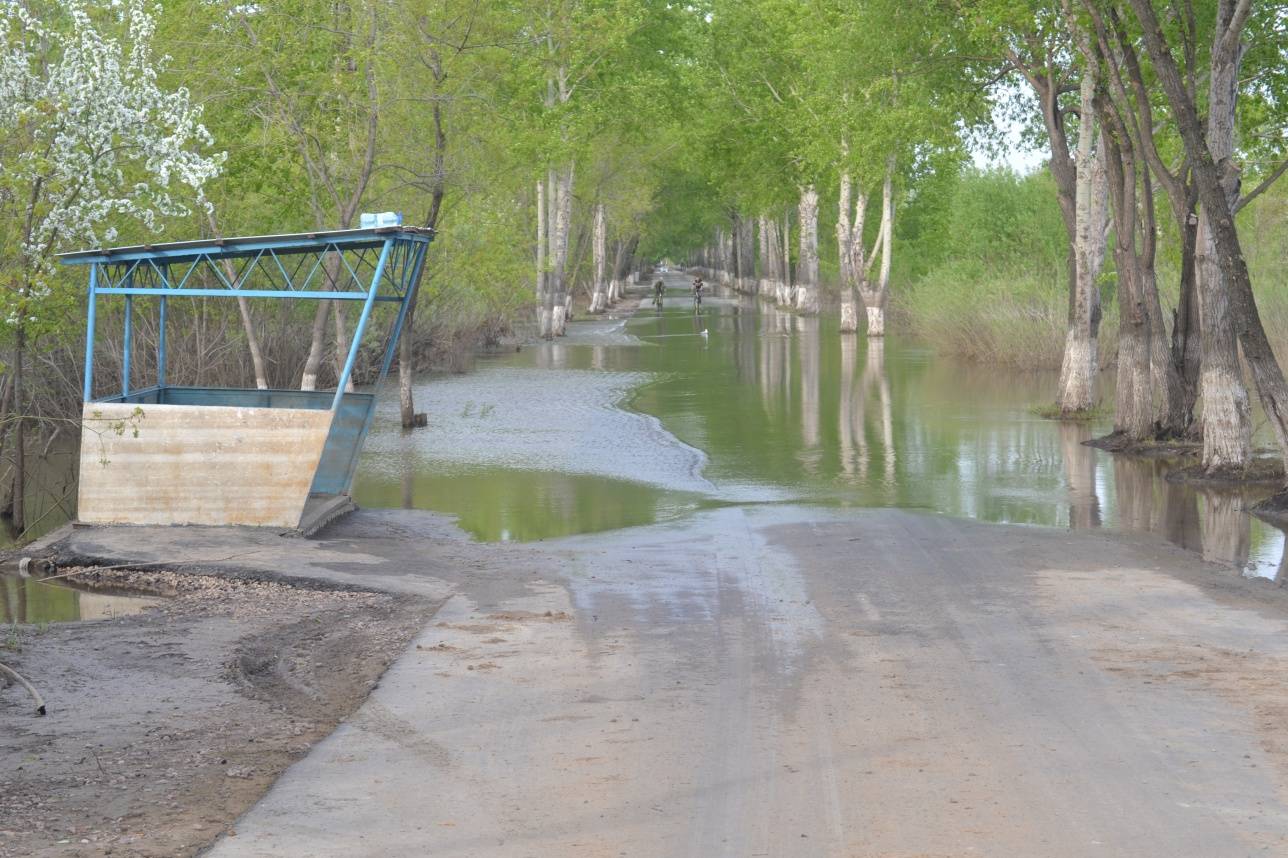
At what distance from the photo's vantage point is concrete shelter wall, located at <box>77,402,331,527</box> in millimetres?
14188

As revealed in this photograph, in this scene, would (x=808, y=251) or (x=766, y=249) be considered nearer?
(x=808, y=251)

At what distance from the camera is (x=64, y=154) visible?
49.2ft

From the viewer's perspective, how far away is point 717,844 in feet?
19.6

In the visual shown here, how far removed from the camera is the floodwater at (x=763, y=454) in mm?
16031

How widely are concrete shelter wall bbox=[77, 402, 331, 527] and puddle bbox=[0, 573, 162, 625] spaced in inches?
57.0

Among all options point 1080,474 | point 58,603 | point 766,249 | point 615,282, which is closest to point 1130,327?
point 1080,474

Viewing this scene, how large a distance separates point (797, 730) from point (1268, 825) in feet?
7.37

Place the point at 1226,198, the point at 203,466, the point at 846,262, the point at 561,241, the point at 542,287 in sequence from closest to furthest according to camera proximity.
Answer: the point at 203,466 < the point at 1226,198 < the point at 561,241 < the point at 542,287 < the point at 846,262

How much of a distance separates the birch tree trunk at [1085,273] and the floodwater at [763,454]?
0.93 metres

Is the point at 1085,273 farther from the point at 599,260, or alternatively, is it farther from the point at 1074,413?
the point at 599,260

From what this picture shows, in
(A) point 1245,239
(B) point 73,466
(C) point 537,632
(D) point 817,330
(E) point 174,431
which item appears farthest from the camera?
(D) point 817,330

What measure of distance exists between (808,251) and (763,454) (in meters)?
42.2

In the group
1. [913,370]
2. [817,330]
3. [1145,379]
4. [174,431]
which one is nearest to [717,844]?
[174,431]

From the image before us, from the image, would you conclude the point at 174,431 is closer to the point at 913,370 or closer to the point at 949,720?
the point at 949,720
